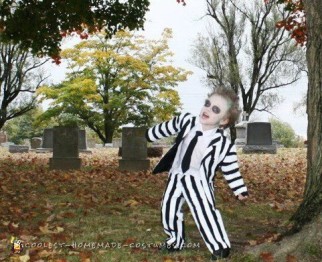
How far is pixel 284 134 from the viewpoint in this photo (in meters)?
48.6

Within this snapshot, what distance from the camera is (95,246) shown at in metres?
5.64

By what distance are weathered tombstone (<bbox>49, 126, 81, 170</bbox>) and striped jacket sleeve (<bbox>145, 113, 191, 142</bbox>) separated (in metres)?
10.3

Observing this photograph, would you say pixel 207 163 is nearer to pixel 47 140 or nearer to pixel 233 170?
pixel 233 170

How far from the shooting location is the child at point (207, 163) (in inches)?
190

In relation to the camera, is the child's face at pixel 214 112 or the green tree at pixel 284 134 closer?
the child's face at pixel 214 112

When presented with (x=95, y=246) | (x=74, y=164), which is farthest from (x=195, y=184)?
(x=74, y=164)

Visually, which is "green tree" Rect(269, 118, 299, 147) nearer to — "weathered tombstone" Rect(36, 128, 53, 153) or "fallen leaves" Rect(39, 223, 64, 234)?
"weathered tombstone" Rect(36, 128, 53, 153)

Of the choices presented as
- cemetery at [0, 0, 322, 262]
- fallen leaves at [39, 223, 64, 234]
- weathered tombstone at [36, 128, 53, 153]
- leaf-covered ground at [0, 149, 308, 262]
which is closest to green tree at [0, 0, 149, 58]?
cemetery at [0, 0, 322, 262]

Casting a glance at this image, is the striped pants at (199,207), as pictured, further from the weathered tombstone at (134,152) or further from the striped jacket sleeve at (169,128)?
the weathered tombstone at (134,152)

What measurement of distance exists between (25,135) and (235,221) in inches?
1956

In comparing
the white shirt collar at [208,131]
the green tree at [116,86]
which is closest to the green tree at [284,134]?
the green tree at [116,86]

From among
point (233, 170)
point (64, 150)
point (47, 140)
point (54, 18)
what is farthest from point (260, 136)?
point (233, 170)

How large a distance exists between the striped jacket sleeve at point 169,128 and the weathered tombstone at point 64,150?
404 inches

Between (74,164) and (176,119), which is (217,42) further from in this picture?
(176,119)
